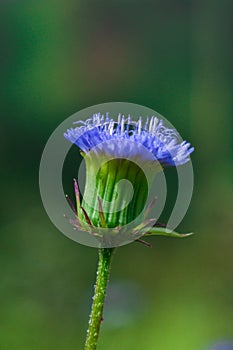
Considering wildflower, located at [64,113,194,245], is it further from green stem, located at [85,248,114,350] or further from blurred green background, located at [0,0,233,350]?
blurred green background, located at [0,0,233,350]

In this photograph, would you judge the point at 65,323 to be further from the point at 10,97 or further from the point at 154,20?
the point at 154,20

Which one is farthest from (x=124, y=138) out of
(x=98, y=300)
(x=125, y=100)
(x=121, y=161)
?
(x=125, y=100)

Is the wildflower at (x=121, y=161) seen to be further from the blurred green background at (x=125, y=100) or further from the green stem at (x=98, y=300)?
the blurred green background at (x=125, y=100)

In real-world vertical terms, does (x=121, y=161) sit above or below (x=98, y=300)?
above

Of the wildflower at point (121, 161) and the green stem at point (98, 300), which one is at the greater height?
the wildflower at point (121, 161)

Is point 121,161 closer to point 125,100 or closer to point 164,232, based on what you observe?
point 164,232

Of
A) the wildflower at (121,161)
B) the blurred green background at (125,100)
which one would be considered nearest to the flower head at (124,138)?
the wildflower at (121,161)
